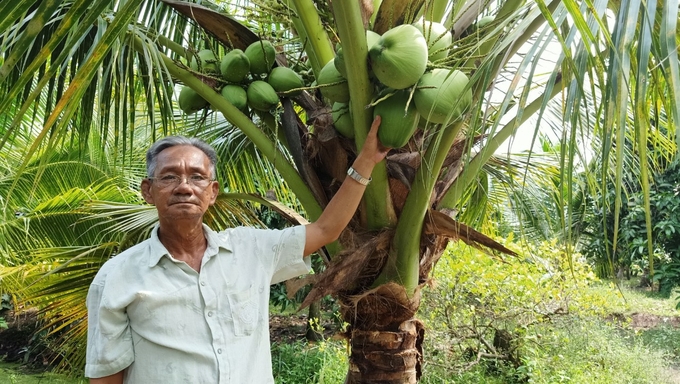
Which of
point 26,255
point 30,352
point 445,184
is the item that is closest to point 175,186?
point 445,184

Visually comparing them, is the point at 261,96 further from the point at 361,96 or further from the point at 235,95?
the point at 361,96

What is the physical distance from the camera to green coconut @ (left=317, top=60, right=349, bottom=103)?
1.83 metres

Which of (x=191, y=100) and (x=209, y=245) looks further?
(x=191, y=100)

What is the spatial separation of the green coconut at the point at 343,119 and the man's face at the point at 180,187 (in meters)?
0.47

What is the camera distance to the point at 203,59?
7.57 feet

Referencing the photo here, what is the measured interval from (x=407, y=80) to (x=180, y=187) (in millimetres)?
679

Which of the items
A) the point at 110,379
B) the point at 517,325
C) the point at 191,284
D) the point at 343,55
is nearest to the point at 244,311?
the point at 191,284

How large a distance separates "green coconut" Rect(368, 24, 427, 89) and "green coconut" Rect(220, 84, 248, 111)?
2.46 feet

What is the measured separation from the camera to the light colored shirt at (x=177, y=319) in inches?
62.6

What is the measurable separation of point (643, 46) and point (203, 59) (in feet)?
5.33

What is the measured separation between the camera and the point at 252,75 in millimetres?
2309

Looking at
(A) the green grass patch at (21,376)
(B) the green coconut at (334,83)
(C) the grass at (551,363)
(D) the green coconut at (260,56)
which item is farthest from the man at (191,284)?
(A) the green grass patch at (21,376)

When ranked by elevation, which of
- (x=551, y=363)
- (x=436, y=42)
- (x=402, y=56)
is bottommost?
(x=551, y=363)

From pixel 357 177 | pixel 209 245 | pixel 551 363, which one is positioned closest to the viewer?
pixel 209 245
